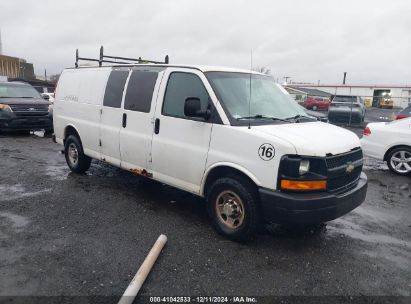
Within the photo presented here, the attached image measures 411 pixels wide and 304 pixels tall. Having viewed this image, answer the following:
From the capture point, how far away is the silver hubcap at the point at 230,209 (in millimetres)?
4086

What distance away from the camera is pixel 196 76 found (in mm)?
4461

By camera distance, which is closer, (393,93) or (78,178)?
(78,178)

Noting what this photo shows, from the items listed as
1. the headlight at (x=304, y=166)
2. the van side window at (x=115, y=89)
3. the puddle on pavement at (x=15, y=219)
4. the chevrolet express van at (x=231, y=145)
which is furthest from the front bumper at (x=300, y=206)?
the puddle on pavement at (x=15, y=219)

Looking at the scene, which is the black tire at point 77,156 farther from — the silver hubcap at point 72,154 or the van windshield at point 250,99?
the van windshield at point 250,99

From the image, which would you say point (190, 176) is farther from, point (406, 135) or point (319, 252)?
point (406, 135)

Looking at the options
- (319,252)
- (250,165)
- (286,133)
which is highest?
(286,133)

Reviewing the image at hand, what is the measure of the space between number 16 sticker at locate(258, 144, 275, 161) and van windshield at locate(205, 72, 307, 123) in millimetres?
547

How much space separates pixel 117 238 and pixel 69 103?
3556 mm

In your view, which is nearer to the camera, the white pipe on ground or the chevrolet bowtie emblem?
Answer: the white pipe on ground

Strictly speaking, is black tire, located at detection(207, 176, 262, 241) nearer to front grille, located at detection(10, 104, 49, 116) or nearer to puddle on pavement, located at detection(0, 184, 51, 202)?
puddle on pavement, located at detection(0, 184, 51, 202)

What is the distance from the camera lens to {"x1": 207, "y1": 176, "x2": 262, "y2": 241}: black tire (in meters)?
3.90

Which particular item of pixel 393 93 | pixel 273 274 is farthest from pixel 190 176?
pixel 393 93

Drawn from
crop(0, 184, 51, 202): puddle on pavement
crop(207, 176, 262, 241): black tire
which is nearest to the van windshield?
crop(207, 176, 262, 241): black tire

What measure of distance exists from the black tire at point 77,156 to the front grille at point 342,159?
4.66m
